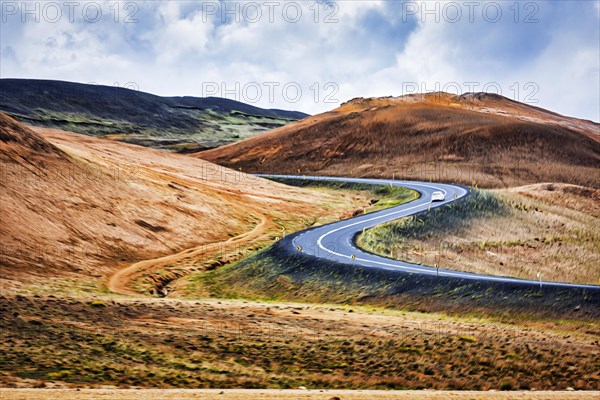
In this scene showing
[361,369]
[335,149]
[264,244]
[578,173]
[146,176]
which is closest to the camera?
[361,369]

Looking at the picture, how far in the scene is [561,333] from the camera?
A: 27.2 meters

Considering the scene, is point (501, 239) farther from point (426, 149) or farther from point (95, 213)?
point (426, 149)

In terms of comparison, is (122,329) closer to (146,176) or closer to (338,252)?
(338,252)

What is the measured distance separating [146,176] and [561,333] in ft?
167

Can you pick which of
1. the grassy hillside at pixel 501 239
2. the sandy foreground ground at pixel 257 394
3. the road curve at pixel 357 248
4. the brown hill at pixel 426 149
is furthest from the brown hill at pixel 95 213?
the brown hill at pixel 426 149

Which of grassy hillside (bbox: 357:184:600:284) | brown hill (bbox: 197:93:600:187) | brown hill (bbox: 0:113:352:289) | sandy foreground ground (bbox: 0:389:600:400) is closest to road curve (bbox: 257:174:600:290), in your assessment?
grassy hillside (bbox: 357:184:600:284)

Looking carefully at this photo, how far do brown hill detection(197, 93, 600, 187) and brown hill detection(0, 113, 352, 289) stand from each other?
5358 cm

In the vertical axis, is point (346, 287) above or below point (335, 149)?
below

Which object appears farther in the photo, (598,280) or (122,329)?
(598,280)

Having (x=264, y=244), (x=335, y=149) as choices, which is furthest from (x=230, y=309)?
(x=335, y=149)

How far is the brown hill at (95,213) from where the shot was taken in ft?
136

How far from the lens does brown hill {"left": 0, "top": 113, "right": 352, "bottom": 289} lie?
136 ft

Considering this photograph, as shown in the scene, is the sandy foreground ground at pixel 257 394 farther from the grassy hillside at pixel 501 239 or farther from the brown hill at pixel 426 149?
the brown hill at pixel 426 149

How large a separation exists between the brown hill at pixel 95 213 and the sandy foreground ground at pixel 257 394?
18117 mm
